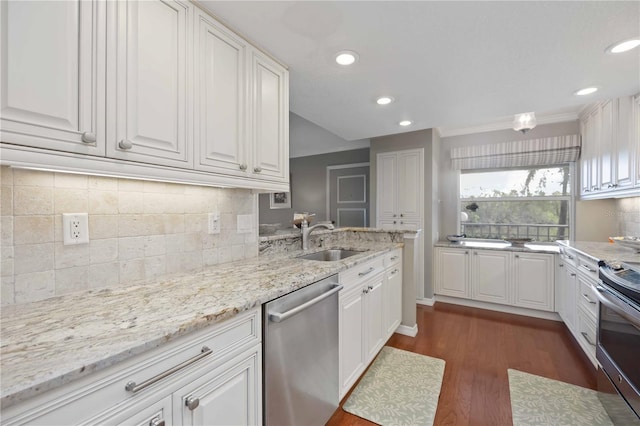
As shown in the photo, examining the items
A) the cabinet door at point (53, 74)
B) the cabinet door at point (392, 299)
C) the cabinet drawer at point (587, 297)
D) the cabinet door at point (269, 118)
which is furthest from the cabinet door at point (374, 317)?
the cabinet door at point (53, 74)

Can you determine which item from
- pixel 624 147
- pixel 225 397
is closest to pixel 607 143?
pixel 624 147

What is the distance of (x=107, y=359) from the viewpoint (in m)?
0.61

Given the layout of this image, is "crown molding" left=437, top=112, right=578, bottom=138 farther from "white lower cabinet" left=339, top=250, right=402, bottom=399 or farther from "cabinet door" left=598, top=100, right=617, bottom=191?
"white lower cabinet" left=339, top=250, right=402, bottom=399

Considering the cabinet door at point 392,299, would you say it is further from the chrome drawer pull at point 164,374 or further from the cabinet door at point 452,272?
the chrome drawer pull at point 164,374

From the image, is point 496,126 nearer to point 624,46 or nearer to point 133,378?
point 624,46

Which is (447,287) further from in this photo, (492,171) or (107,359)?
(107,359)

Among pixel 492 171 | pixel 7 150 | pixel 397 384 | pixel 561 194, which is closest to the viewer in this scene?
pixel 7 150

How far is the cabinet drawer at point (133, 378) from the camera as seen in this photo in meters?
0.55

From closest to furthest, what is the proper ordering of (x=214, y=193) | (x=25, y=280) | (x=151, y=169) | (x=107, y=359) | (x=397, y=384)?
(x=107, y=359), (x=25, y=280), (x=151, y=169), (x=214, y=193), (x=397, y=384)

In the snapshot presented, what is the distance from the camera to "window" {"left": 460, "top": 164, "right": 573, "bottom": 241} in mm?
3648

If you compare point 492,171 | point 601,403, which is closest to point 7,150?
point 601,403

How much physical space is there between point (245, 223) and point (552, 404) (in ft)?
7.90

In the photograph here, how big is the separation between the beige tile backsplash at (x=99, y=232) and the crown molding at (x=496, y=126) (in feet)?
12.2

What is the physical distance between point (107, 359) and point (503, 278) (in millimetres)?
4029
